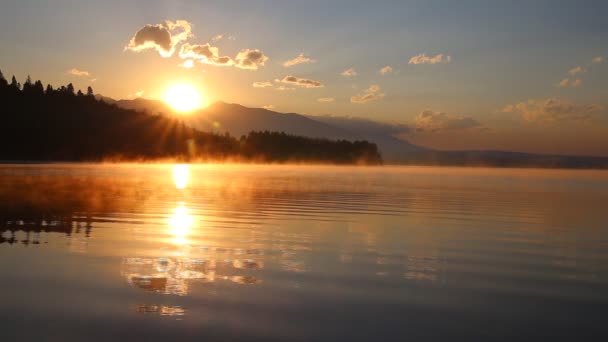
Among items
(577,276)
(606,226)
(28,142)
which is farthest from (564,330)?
(28,142)

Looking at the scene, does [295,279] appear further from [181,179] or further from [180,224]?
[181,179]

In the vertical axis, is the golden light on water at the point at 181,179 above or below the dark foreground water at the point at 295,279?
above

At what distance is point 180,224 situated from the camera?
2269cm

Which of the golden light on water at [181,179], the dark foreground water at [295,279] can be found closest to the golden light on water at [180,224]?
the dark foreground water at [295,279]

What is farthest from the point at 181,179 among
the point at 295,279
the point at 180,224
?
the point at 295,279

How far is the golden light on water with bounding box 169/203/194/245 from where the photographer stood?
18547 millimetres

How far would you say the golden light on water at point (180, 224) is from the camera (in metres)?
18.5

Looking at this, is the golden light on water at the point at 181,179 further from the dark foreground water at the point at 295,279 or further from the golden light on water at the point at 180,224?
the dark foreground water at the point at 295,279

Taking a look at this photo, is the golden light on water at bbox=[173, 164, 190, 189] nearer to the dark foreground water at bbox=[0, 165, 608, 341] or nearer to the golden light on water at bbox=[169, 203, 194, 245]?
the golden light on water at bbox=[169, 203, 194, 245]

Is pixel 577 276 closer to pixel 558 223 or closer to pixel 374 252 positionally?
pixel 374 252

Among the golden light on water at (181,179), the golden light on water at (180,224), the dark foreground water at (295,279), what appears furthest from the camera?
the golden light on water at (181,179)

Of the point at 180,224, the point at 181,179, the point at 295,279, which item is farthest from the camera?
the point at 181,179

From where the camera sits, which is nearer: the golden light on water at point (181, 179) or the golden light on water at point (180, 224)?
the golden light on water at point (180, 224)

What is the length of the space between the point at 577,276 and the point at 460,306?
199 inches
